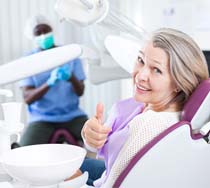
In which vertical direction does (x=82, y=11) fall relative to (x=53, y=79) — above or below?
above

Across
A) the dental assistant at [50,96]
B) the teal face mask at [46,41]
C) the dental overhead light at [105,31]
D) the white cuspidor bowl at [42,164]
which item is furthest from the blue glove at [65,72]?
the white cuspidor bowl at [42,164]

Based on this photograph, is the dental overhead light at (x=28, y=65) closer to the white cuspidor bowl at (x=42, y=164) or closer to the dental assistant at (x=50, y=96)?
the white cuspidor bowl at (x=42, y=164)

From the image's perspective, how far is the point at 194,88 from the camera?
1.09 meters

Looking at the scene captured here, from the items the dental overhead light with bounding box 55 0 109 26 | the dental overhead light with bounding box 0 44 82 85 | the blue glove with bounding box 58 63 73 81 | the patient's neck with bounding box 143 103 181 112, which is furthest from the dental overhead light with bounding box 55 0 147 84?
the blue glove with bounding box 58 63 73 81

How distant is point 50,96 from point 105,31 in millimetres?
994

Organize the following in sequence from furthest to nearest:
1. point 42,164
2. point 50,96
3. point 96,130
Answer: point 50,96, point 96,130, point 42,164

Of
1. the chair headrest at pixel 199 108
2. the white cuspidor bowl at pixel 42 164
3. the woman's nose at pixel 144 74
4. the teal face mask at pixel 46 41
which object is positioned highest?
the woman's nose at pixel 144 74

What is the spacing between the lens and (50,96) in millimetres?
2500

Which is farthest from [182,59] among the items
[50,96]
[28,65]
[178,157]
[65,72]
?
[50,96]

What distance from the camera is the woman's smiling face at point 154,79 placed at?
106 centimetres

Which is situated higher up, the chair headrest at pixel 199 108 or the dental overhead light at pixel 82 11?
the dental overhead light at pixel 82 11

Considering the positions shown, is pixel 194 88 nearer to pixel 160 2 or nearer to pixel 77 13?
pixel 77 13

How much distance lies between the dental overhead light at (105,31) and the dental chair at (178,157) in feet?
1.27

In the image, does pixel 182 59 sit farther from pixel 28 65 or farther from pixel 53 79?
pixel 53 79
